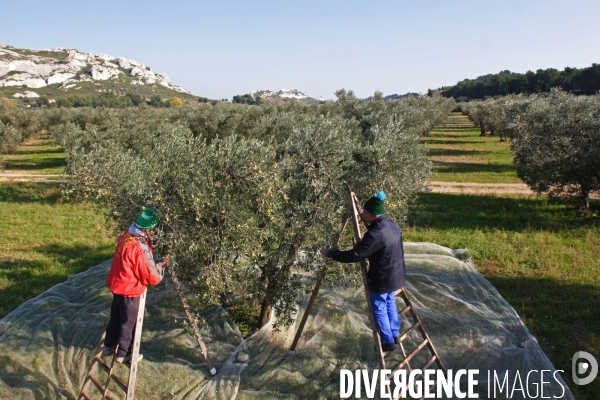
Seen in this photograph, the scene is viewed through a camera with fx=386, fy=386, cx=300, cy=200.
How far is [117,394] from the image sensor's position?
611cm

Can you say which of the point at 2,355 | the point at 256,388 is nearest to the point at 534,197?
the point at 256,388

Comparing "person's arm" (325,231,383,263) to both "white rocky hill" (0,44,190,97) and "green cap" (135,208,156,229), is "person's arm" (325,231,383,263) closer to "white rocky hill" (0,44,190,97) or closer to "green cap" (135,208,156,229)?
"green cap" (135,208,156,229)

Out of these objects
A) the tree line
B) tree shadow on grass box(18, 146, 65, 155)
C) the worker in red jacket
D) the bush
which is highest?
the tree line

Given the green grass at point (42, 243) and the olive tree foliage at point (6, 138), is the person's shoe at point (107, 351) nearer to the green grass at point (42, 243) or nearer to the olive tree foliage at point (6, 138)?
the green grass at point (42, 243)

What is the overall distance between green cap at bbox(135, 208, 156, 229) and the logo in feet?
25.7

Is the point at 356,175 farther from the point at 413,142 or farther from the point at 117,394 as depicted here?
the point at 117,394

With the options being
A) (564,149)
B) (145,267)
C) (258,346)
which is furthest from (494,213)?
(145,267)

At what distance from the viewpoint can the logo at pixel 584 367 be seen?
23.0 feet

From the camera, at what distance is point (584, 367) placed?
7305 mm

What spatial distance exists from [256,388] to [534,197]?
2024cm

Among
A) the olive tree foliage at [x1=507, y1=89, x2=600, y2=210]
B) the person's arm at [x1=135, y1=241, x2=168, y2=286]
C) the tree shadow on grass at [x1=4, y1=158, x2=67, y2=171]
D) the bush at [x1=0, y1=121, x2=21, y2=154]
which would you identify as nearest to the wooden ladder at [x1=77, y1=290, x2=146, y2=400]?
the person's arm at [x1=135, y1=241, x2=168, y2=286]

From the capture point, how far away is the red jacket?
18.6 feet

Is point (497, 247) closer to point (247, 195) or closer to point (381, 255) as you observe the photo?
point (381, 255)

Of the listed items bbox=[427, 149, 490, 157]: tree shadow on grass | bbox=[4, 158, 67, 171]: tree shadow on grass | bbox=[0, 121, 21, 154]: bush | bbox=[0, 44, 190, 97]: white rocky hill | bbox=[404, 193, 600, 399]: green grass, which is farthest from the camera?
bbox=[0, 44, 190, 97]: white rocky hill
